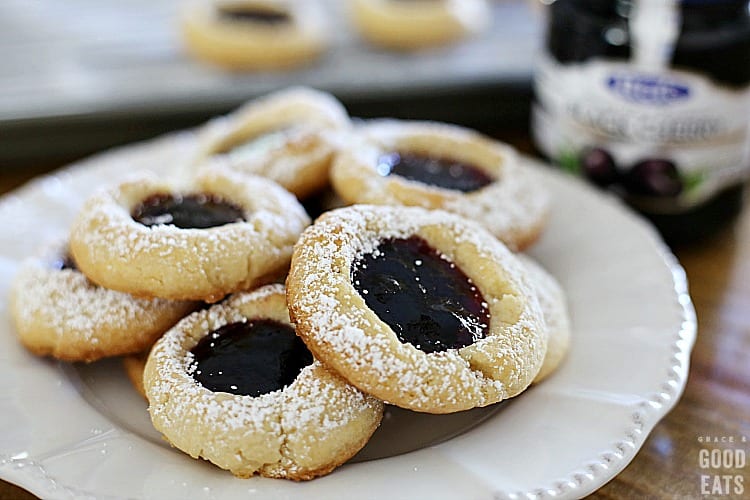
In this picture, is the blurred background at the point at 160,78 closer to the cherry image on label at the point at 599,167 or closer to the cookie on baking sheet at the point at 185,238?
the cherry image on label at the point at 599,167

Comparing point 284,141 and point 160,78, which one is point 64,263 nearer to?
point 284,141

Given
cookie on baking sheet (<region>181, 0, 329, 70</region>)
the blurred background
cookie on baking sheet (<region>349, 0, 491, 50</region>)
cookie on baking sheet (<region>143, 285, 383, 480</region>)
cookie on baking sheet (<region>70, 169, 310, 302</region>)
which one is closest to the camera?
cookie on baking sheet (<region>143, 285, 383, 480</region>)

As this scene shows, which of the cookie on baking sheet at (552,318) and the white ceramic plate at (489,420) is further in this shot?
the cookie on baking sheet at (552,318)

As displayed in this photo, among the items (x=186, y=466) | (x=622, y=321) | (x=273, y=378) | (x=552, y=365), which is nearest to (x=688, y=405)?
(x=622, y=321)

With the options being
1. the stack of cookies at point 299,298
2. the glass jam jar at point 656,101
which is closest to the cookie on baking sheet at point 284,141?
the stack of cookies at point 299,298

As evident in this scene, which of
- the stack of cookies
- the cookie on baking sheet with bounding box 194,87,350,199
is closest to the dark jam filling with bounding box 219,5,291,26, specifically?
the cookie on baking sheet with bounding box 194,87,350,199

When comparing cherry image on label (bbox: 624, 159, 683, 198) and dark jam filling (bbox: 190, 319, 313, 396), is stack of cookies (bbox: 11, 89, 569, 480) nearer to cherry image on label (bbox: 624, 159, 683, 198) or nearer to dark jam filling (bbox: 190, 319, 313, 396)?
dark jam filling (bbox: 190, 319, 313, 396)

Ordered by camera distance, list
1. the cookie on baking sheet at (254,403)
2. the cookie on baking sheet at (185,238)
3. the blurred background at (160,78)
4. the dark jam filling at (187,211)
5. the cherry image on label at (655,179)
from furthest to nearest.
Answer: the blurred background at (160,78) → the cherry image on label at (655,179) → the dark jam filling at (187,211) → the cookie on baking sheet at (185,238) → the cookie on baking sheet at (254,403)
